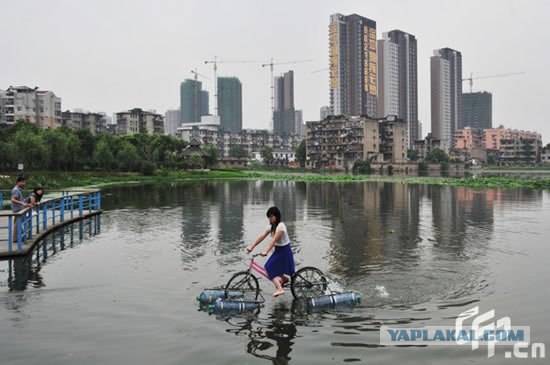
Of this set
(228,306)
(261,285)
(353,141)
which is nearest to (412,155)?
(353,141)

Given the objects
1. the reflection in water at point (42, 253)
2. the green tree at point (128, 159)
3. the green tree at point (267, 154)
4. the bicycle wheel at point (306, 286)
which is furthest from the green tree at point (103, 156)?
the green tree at point (267, 154)

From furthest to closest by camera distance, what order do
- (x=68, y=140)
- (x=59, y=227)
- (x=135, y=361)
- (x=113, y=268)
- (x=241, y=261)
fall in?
(x=68, y=140) → (x=59, y=227) → (x=241, y=261) → (x=113, y=268) → (x=135, y=361)

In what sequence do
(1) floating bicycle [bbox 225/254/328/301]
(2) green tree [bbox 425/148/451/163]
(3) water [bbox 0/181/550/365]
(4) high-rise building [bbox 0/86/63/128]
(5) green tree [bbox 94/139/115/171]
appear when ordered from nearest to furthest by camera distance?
1. (3) water [bbox 0/181/550/365]
2. (1) floating bicycle [bbox 225/254/328/301]
3. (5) green tree [bbox 94/139/115/171]
4. (4) high-rise building [bbox 0/86/63/128]
5. (2) green tree [bbox 425/148/451/163]

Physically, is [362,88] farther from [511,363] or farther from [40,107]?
[511,363]

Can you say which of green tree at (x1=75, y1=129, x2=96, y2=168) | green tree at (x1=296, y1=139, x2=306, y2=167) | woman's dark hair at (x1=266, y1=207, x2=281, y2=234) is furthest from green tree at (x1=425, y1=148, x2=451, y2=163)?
woman's dark hair at (x1=266, y1=207, x2=281, y2=234)

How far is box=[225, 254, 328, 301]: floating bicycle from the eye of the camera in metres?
9.98

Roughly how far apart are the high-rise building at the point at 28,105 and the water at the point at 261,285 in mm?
102161

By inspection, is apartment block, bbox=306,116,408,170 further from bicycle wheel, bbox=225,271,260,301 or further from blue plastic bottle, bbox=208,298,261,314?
blue plastic bottle, bbox=208,298,261,314

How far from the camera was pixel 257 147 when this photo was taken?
199 m

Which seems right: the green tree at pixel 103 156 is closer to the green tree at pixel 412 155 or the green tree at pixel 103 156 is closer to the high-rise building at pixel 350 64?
the green tree at pixel 412 155

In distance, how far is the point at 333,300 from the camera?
9859 mm

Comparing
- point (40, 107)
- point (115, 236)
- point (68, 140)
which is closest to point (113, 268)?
point (115, 236)

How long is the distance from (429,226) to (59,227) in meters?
16.2

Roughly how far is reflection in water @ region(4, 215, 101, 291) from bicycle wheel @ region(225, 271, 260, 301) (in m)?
4.83
